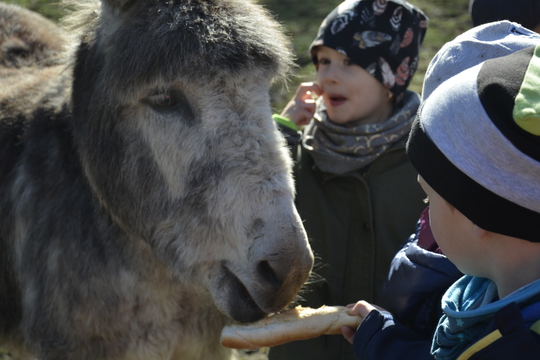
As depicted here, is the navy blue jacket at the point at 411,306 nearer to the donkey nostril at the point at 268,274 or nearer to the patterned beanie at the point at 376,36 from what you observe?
the donkey nostril at the point at 268,274

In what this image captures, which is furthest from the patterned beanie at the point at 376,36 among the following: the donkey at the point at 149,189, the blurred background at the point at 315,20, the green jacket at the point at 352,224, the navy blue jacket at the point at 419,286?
the blurred background at the point at 315,20

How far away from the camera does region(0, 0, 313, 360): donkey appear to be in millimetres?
1637

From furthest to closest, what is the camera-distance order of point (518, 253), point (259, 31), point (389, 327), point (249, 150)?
point (259, 31), point (249, 150), point (389, 327), point (518, 253)

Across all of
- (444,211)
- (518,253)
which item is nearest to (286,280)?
(444,211)

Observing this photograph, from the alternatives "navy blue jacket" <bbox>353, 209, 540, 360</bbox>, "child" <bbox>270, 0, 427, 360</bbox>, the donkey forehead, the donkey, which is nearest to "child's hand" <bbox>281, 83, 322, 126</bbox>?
"child" <bbox>270, 0, 427, 360</bbox>

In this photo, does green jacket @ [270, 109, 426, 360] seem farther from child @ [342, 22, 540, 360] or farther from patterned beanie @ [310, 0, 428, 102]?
child @ [342, 22, 540, 360]

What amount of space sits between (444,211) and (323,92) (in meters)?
1.30

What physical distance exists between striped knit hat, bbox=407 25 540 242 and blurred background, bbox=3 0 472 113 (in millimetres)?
4559

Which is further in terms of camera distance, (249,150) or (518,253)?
(249,150)

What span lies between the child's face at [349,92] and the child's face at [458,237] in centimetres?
114

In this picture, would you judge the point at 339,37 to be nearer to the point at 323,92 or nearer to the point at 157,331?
the point at 323,92

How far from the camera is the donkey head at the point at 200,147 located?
1.59 m

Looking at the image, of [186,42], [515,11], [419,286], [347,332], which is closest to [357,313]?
[347,332]

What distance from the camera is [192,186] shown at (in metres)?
1.70
